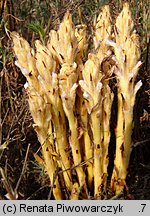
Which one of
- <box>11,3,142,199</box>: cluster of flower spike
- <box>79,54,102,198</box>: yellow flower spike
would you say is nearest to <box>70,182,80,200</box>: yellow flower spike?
<box>11,3,142,199</box>: cluster of flower spike

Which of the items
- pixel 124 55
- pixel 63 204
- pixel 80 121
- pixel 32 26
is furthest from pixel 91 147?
pixel 32 26

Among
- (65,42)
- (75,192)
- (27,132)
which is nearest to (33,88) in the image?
(65,42)

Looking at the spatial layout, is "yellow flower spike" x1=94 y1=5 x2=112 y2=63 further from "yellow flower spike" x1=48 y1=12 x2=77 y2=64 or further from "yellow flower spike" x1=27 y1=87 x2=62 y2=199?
"yellow flower spike" x1=27 y1=87 x2=62 y2=199

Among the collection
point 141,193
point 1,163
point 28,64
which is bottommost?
point 141,193

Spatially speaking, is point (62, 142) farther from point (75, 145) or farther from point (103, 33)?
point (103, 33)

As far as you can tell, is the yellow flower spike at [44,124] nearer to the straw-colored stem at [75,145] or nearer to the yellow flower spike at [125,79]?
the straw-colored stem at [75,145]

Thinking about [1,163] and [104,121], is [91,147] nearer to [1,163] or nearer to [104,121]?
[104,121]

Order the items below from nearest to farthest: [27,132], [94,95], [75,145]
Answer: [94,95] < [75,145] < [27,132]
